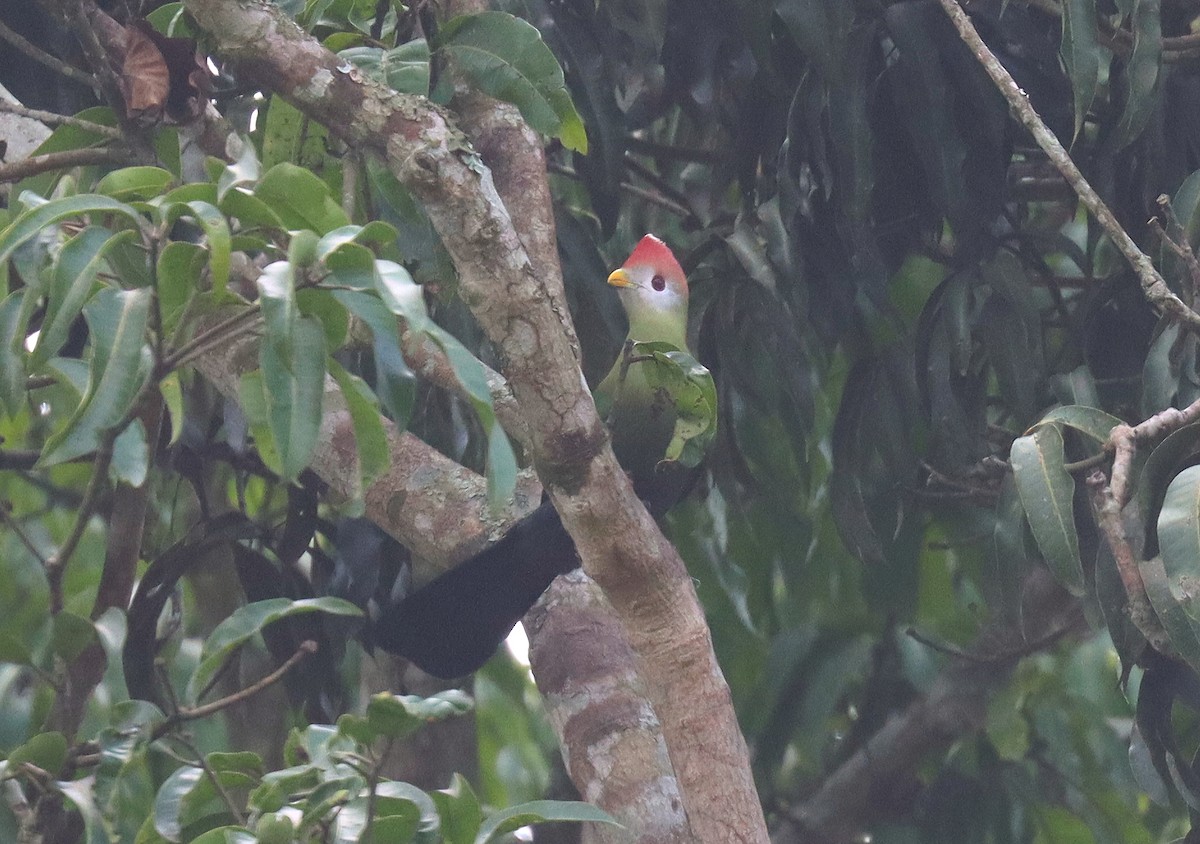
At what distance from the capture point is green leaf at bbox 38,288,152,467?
1.22m

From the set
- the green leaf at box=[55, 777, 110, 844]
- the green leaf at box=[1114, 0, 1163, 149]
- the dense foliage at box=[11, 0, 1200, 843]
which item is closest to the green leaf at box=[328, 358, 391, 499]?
the dense foliage at box=[11, 0, 1200, 843]

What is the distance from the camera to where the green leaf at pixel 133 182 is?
147 centimetres

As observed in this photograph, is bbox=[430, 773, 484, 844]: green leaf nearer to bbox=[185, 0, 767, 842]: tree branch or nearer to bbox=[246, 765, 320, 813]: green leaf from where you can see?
bbox=[246, 765, 320, 813]: green leaf

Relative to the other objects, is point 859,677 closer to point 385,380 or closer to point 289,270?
point 385,380

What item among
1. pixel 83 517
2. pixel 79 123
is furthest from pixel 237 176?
pixel 79 123

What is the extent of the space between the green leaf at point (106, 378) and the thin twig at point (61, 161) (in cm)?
87

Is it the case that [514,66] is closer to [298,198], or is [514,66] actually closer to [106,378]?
[298,198]

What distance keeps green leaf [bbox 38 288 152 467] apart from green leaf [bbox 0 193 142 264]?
89 mm

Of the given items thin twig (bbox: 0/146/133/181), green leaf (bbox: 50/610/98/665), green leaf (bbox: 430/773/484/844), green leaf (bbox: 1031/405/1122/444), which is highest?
thin twig (bbox: 0/146/133/181)

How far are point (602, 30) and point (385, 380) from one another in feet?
4.92

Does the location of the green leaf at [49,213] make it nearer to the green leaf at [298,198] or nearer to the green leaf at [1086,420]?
the green leaf at [298,198]

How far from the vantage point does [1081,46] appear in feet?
7.07

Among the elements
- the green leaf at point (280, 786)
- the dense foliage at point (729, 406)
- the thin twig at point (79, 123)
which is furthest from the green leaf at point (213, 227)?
the thin twig at point (79, 123)

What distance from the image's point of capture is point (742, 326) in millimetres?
2881
